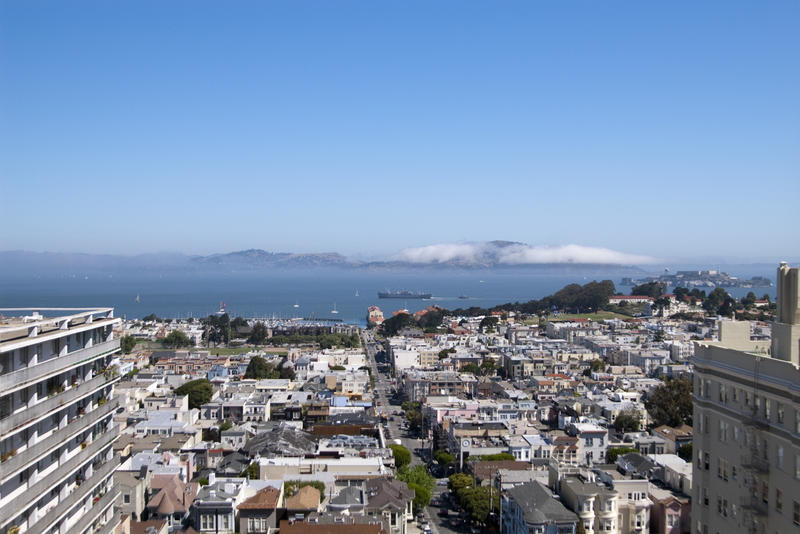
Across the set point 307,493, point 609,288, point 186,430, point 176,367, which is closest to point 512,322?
point 609,288

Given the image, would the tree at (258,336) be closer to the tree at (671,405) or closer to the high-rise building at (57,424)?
the tree at (671,405)

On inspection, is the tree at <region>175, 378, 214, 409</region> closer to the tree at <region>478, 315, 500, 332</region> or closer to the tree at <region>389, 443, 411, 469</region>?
the tree at <region>389, 443, 411, 469</region>

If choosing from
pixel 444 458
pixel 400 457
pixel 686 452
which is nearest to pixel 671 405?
pixel 686 452

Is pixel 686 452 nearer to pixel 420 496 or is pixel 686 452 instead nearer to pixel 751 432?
pixel 420 496

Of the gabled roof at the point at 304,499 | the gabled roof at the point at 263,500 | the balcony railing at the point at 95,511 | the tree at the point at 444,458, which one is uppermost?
the balcony railing at the point at 95,511

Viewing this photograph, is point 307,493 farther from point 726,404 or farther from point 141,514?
point 726,404

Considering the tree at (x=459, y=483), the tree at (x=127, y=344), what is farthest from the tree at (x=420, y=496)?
the tree at (x=127, y=344)
